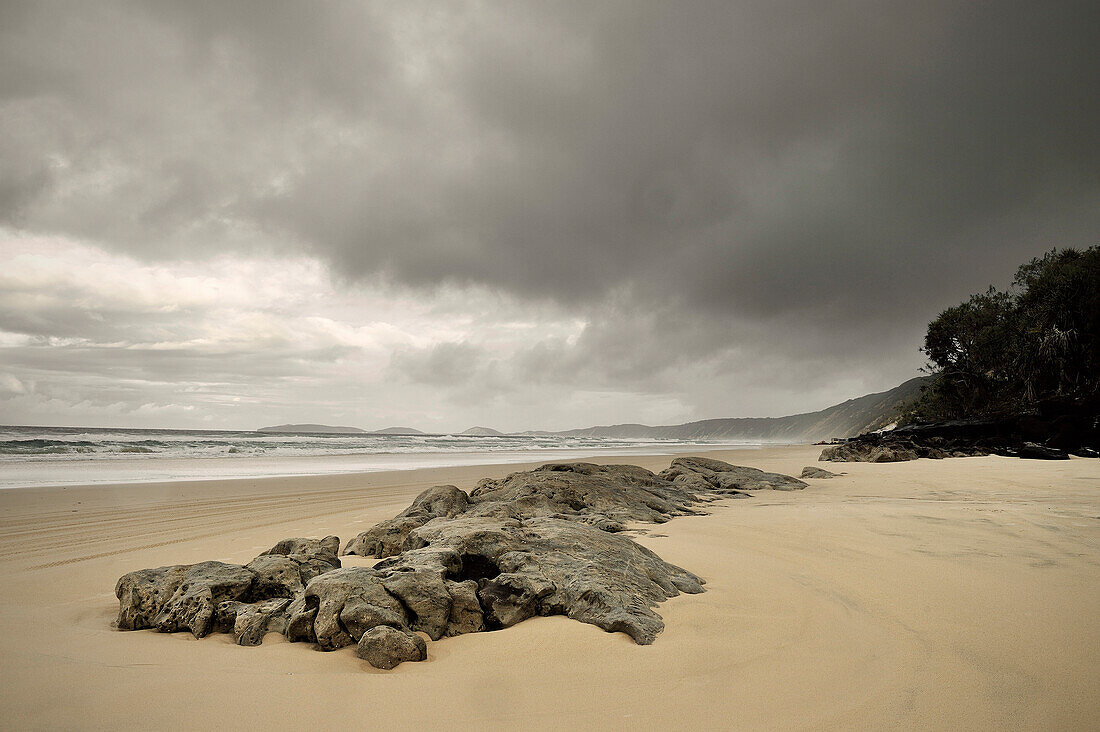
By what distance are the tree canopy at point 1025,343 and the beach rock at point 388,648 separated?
74.7 feet

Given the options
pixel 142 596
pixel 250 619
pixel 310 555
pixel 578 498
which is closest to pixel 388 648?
pixel 250 619

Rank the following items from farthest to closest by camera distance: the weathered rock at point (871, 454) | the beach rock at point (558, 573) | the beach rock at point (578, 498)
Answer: the weathered rock at point (871, 454), the beach rock at point (578, 498), the beach rock at point (558, 573)

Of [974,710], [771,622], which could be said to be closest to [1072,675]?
[974,710]

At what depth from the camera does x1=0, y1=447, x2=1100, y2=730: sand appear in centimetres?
199

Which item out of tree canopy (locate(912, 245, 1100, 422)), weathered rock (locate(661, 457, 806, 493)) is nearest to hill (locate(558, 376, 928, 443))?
tree canopy (locate(912, 245, 1100, 422))

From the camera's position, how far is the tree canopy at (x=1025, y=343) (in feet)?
73.6

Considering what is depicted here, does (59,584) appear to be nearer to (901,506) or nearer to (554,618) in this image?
(554,618)

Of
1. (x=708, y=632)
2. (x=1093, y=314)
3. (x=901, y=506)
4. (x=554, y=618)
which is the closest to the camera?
(x=708, y=632)

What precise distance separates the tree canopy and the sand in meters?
19.1

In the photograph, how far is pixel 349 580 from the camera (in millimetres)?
2957

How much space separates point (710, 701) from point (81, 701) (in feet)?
8.45

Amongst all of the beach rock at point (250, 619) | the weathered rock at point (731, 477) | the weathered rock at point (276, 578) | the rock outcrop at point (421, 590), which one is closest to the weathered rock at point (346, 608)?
the rock outcrop at point (421, 590)

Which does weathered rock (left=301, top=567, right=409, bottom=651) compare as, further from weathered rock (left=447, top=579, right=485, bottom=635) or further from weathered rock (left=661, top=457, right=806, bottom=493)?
weathered rock (left=661, top=457, right=806, bottom=493)

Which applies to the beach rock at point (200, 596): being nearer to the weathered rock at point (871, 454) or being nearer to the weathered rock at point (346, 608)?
the weathered rock at point (346, 608)
